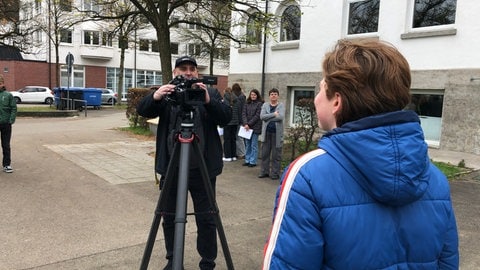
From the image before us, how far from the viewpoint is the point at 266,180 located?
782 centimetres

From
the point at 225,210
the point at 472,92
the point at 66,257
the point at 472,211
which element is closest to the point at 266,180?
the point at 225,210

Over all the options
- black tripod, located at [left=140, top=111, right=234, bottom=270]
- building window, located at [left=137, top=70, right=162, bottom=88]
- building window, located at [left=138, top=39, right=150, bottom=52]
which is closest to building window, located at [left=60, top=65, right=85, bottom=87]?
building window, located at [left=137, top=70, right=162, bottom=88]

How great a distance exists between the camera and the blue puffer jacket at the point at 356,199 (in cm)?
129

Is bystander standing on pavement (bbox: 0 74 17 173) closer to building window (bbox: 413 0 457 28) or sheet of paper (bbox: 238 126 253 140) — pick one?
sheet of paper (bbox: 238 126 253 140)

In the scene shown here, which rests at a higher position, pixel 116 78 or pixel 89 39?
pixel 89 39

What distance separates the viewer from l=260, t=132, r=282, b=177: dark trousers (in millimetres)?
8047

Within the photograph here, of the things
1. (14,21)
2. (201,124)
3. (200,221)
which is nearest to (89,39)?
(14,21)

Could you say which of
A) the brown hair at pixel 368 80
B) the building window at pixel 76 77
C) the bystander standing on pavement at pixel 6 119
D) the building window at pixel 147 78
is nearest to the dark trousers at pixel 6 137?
the bystander standing on pavement at pixel 6 119

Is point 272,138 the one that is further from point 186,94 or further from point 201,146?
point 186,94

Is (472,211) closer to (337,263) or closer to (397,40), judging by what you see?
(337,263)

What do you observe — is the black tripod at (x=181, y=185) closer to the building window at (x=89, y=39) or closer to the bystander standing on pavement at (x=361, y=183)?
the bystander standing on pavement at (x=361, y=183)

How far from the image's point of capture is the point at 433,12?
11414mm

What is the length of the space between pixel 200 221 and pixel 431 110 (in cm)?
989

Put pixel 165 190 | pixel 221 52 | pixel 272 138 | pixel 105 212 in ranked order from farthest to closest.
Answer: pixel 221 52 → pixel 272 138 → pixel 105 212 → pixel 165 190
